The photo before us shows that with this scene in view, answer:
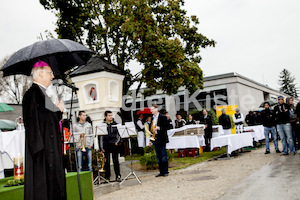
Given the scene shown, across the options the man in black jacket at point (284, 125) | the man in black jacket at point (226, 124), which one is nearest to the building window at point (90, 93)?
the man in black jacket at point (226, 124)

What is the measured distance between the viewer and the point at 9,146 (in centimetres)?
786

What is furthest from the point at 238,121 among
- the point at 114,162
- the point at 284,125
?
the point at 114,162

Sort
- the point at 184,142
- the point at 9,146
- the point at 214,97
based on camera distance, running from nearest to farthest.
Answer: the point at 9,146 → the point at 184,142 → the point at 214,97

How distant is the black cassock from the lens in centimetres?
371

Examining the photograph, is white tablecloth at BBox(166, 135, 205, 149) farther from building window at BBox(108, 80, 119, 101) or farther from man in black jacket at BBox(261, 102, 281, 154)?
building window at BBox(108, 80, 119, 101)

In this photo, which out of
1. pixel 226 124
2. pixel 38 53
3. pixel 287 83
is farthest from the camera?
pixel 287 83

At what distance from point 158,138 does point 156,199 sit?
3684 mm

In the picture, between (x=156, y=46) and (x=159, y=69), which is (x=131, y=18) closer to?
(x=156, y=46)

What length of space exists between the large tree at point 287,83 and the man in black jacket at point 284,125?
83.6 metres

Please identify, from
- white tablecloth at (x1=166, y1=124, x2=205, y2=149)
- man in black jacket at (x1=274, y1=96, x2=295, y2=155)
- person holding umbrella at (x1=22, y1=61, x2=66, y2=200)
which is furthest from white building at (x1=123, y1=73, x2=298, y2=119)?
person holding umbrella at (x1=22, y1=61, x2=66, y2=200)

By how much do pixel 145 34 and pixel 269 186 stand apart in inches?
440

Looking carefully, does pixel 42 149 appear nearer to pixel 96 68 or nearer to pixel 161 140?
pixel 161 140

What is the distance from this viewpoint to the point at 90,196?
576 cm

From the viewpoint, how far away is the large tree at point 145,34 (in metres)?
15.9
